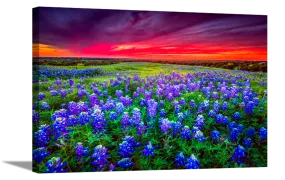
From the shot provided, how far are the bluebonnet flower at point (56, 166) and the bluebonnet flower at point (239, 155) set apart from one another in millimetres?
1970

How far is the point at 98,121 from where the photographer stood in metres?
2.62

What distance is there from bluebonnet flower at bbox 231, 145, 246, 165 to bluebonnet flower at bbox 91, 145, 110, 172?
1.51 meters

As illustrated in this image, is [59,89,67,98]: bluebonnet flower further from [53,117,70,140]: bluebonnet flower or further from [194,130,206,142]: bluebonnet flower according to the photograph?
[194,130,206,142]: bluebonnet flower

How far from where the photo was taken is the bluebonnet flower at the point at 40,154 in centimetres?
247

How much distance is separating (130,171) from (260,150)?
169 centimetres

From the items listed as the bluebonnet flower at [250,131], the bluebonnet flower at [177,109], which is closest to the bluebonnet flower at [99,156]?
the bluebonnet flower at [177,109]

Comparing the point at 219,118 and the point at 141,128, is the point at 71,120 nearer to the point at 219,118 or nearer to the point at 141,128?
the point at 141,128

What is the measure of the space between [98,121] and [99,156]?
399 mm

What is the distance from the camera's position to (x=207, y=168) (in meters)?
2.78

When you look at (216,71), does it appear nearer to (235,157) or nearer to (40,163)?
(235,157)

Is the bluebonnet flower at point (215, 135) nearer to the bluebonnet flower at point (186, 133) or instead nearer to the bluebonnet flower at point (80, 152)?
the bluebonnet flower at point (186, 133)

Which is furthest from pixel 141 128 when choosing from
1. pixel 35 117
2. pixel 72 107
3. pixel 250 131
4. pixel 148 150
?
pixel 250 131

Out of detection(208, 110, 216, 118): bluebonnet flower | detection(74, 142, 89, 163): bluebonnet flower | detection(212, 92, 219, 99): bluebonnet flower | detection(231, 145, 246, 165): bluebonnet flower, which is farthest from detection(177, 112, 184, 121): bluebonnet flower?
detection(74, 142, 89, 163): bluebonnet flower
